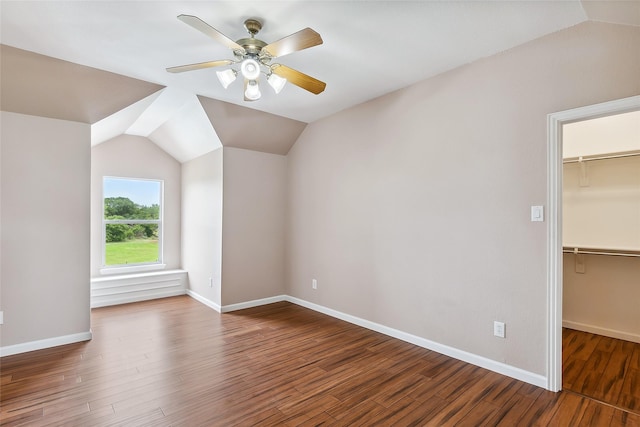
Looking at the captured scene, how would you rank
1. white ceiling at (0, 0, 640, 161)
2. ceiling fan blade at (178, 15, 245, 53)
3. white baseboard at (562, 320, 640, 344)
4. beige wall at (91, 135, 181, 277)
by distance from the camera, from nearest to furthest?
ceiling fan blade at (178, 15, 245, 53)
white ceiling at (0, 0, 640, 161)
white baseboard at (562, 320, 640, 344)
beige wall at (91, 135, 181, 277)

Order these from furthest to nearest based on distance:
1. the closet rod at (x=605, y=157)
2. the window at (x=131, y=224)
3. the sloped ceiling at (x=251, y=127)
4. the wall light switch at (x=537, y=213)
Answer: the window at (x=131, y=224)
the sloped ceiling at (x=251, y=127)
the closet rod at (x=605, y=157)
the wall light switch at (x=537, y=213)

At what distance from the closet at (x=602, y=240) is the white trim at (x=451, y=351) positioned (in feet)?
Result: 2.32

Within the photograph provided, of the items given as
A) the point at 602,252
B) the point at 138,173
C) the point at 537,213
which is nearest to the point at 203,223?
the point at 138,173

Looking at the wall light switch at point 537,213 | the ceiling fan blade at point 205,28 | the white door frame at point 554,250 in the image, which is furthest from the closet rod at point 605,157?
the ceiling fan blade at point 205,28

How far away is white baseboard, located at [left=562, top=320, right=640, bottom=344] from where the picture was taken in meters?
3.24

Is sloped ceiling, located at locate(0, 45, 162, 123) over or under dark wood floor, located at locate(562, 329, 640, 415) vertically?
over

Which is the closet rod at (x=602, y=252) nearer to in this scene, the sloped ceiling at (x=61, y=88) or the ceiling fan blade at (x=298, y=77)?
the ceiling fan blade at (x=298, y=77)

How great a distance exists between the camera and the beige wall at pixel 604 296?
10.7ft

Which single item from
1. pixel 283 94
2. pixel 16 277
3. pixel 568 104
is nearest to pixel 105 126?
pixel 16 277

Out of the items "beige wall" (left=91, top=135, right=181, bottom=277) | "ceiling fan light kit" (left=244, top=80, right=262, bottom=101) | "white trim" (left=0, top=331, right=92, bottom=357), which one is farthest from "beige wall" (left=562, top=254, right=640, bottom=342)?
"beige wall" (left=91, top=135, right=181, bottom=277)

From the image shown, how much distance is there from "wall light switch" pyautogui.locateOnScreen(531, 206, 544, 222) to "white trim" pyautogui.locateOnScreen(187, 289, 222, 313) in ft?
12.5

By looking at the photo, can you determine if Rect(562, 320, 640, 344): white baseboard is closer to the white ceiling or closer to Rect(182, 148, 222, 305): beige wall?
the white ceiling

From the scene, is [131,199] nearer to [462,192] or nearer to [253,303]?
[253,303]

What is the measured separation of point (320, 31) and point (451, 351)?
119 inches
